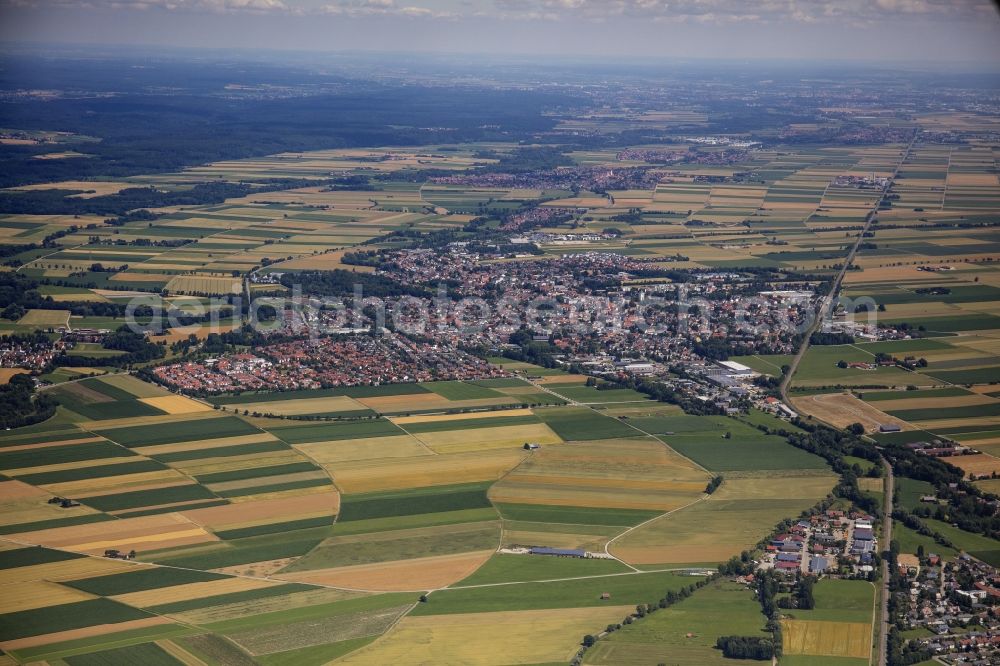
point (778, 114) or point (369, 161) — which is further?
point (778, 114)

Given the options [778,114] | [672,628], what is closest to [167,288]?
[672,628]

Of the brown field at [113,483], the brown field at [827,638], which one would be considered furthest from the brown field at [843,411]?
the brown field at [113,483]

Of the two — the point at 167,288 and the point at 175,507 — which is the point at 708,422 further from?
the point at 167,288

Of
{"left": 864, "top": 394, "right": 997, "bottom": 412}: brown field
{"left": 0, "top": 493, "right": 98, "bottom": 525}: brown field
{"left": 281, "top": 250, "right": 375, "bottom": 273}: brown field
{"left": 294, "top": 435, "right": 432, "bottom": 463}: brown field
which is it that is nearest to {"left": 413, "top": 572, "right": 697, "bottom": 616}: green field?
{"left": 294, "top": 435, "right": 432, "bottom": 463}: brown field

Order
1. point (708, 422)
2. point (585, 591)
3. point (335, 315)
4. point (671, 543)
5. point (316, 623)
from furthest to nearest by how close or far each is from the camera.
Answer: point (335, 315) → point (708, 422) → point (671, 543) → point (585, 591) → point (316, 623)

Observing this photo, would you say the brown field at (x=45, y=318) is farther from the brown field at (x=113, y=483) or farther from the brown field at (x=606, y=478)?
the brown field at (x=606, y=478)

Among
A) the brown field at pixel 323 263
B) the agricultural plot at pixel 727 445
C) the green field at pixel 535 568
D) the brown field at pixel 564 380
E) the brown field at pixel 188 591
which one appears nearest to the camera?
the brown field at pixel 188 591
